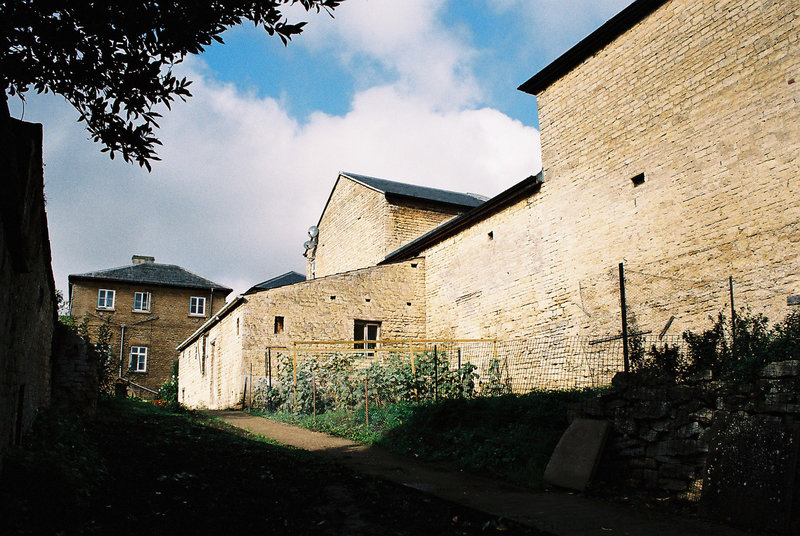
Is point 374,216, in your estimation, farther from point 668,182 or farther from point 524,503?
point 524,503

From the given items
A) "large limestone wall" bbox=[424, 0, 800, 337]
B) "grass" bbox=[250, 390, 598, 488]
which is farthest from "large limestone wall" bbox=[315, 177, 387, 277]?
"grass" bbox=[250, 390, 598, 488]

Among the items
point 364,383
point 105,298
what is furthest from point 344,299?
point 105,298

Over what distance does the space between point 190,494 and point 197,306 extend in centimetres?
2968

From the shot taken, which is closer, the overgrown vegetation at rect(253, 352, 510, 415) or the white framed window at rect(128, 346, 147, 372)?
the overgrown vegetation at rect(253, 352, 510, 415)

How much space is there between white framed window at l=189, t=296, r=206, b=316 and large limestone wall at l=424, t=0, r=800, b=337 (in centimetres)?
2244

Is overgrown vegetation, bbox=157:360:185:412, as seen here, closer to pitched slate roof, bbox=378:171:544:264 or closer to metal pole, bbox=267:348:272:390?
metal pole, bbox=267:348:272:390

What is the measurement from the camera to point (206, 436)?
8492 millimetres

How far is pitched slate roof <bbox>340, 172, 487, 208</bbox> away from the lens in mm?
23562

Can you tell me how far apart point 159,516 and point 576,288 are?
10429 millimetres

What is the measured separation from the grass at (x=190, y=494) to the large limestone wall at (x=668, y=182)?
7.19 meters

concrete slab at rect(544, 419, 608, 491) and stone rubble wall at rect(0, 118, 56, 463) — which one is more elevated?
stone rubble wall at rect(0, 118, 56, 463)

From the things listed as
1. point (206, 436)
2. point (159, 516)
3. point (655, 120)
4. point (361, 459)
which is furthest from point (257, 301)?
point (159, 516)

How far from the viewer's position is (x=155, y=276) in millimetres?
32906

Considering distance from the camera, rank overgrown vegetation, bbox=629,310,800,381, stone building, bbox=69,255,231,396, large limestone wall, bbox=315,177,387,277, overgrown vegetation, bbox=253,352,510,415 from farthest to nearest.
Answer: stone building, bbox=69,255,231,396, large limestone wall, bbox=315,177,387,277, overgrown vegetation, bbox=253,352,510,415, overgrown vegetation, bbox=629,310,800,381
